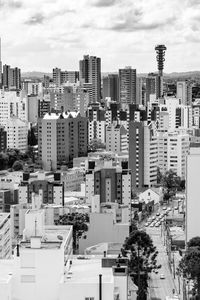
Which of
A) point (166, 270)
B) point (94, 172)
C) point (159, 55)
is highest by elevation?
point (159, 55)

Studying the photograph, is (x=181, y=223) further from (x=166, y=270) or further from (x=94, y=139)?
(x=94, y=139)

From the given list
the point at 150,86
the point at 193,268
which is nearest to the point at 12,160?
the point at 193,268

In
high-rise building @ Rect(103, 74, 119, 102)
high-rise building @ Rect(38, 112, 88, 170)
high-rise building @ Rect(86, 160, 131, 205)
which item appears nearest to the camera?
high-rise building @ Rect(86, 160, 131, 205)

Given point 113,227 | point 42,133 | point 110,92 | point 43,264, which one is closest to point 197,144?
point 113,227

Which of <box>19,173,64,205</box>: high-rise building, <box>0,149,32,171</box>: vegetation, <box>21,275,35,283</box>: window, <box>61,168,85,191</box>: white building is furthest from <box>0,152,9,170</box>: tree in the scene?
<box>21,275,35,283</box>: window

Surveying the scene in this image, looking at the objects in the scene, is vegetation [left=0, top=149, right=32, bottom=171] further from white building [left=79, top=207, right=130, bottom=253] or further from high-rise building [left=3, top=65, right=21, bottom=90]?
high-rise building [left=3, top=65, right=21, bottom=90]

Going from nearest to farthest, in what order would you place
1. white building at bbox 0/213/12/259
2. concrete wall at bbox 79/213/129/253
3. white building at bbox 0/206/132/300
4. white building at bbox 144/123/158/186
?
1. white building at bbox 0/206/132/300
2. white building at bbox 0/213/12/259
3. concrete wall at bbox 79/213/129/253
4. white building at bbox 144/123/158/186
